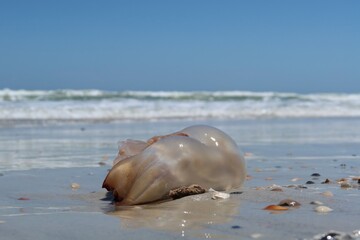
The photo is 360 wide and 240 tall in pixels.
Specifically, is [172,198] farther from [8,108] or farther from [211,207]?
[8,108]

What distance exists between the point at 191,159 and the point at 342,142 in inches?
190

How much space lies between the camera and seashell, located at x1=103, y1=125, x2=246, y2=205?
2.98 metres

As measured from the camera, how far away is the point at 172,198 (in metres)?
2.99

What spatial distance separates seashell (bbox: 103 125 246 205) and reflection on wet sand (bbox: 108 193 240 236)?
9 centimetres

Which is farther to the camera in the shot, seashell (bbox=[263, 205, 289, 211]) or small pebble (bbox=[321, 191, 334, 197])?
small pebble (bbox=[321, 191, 334, 197])

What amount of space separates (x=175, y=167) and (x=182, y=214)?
0.40 metres

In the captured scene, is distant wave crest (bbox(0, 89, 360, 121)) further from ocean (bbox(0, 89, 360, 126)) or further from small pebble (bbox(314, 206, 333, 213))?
small pebble (bbox(314, 206, 333, 213))

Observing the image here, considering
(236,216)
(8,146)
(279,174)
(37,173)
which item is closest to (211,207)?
(236,216)

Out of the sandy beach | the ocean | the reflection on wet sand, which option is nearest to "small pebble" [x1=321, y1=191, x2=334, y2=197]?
the sandy beach

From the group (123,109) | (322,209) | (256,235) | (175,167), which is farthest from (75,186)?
(123,109)

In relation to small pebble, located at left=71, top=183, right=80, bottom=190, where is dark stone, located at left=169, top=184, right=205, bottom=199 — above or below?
above

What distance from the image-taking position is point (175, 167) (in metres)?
3.02

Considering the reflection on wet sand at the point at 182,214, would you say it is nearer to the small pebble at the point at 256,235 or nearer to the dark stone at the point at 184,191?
the dark stone at the point at 184,191

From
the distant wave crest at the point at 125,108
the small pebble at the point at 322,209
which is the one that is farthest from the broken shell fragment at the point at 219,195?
the distant wave crest at the point at 125,108
